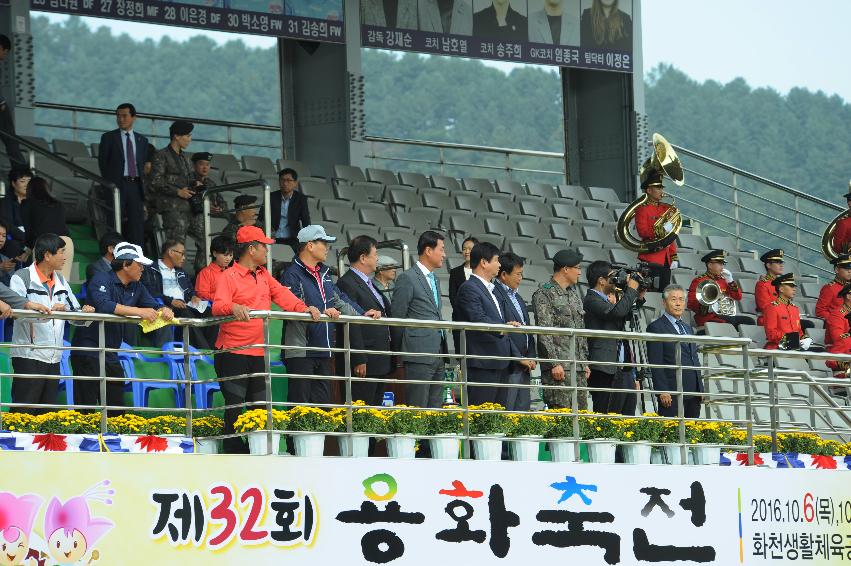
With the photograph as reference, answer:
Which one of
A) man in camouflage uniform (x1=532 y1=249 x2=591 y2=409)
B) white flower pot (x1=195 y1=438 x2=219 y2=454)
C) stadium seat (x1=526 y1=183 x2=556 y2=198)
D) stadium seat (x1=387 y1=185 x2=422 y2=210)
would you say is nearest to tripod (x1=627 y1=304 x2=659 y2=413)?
man in camouflage uniform (x1=532 y1=249 x2=591 y2=409)

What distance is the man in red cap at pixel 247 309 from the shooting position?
9.46m

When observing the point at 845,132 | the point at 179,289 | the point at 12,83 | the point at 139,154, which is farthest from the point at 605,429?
the point at 845,132

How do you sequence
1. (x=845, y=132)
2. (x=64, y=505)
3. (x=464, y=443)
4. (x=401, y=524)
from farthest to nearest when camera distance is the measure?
(x=845, y=132) < (x=464, y=443) < (x=401, y=524) < (x=64, y=505)

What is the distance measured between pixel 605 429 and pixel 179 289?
3.57 meters

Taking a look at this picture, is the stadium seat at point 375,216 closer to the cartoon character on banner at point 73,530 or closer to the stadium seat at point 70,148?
the stadium seat at point 70,148

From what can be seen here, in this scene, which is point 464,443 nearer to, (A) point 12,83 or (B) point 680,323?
(B) point 680,323

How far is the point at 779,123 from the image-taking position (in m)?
51.8

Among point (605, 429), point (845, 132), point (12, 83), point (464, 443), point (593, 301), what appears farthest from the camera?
point (845, 132)

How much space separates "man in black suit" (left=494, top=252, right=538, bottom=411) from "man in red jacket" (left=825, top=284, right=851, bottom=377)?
16.4 ft

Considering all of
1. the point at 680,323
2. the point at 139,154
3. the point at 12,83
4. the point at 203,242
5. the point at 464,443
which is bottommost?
the point at 464,443

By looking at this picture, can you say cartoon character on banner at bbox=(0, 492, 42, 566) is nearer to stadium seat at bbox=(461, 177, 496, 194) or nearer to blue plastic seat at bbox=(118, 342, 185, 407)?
blue plastic seat at bbox=(118, 342, 185, 407)

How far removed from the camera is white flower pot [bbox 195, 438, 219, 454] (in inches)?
361

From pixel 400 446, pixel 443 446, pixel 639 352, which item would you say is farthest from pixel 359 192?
pixel 400 446

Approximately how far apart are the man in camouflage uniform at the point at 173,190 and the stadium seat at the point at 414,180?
576cm
